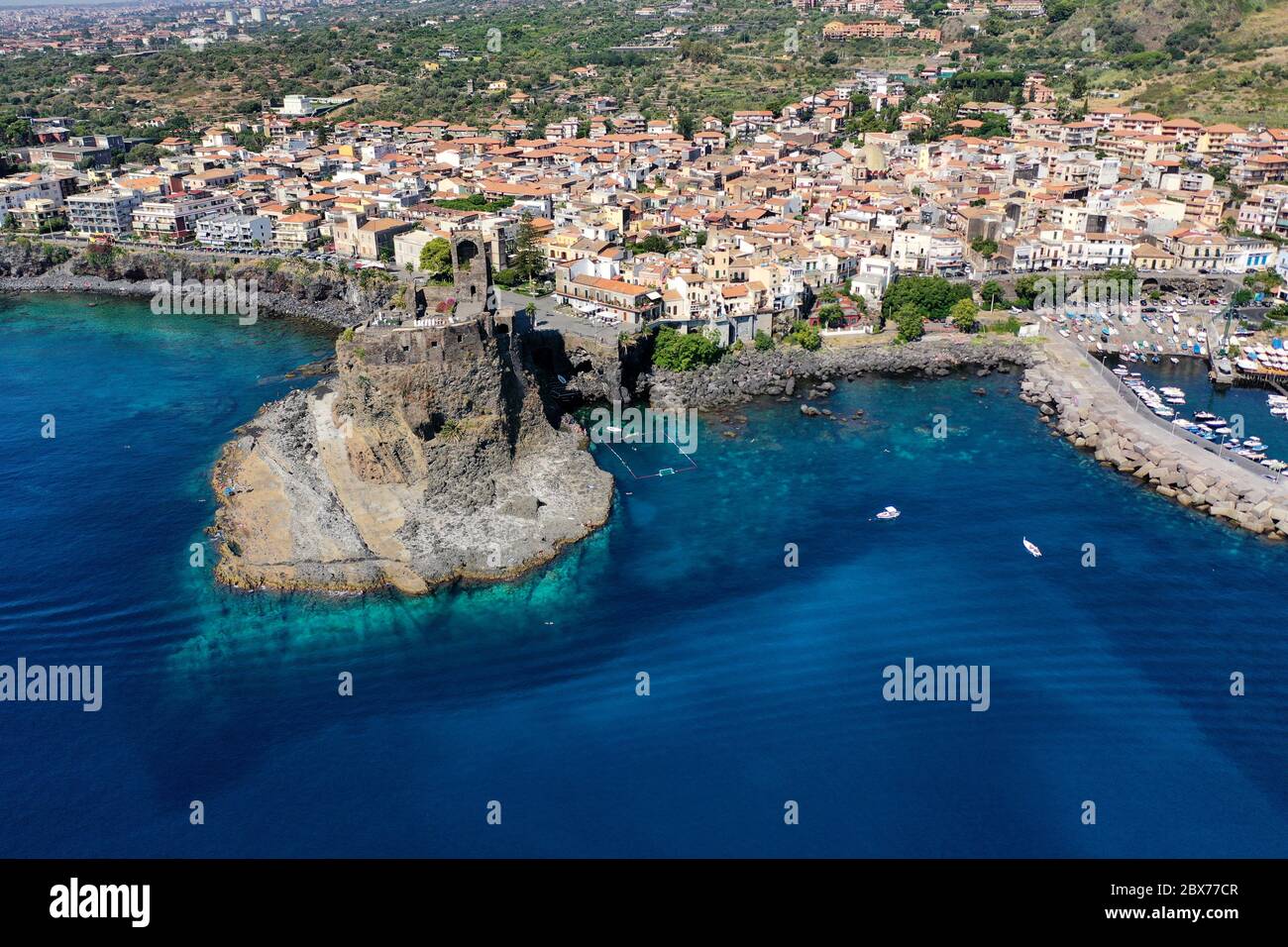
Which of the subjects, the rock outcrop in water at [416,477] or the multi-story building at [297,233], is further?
the multi-story building at [297,233]

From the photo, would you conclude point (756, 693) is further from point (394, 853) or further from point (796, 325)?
point (796, 325)


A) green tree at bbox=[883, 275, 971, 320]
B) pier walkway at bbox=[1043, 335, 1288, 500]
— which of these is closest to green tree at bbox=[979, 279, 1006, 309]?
green tree at bbox=[883, 275, 971, 320]

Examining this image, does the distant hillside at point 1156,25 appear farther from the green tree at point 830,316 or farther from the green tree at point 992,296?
the green tree at point 830,316

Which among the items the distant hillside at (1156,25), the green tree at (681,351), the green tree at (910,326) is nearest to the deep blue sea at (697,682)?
the green tree at (681,351)

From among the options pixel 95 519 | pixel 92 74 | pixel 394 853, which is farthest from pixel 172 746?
pixel 92 74

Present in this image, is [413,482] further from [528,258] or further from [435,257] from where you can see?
[435,257]

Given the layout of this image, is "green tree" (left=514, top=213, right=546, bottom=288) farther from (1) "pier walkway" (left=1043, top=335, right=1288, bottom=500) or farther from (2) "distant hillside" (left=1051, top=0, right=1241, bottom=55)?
(2) "distant hillside" (left=1051, top=0, right=1241, bottom=55)

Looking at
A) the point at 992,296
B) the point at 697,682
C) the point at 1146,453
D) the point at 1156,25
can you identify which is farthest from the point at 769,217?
the point at 1156,25
